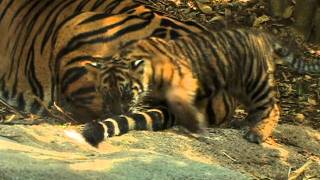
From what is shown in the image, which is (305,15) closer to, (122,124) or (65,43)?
(65,43)

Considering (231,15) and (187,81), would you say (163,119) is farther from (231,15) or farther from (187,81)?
(231,15)

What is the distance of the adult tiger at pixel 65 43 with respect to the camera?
5.06 metres

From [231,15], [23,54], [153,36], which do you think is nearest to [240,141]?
[153,36]

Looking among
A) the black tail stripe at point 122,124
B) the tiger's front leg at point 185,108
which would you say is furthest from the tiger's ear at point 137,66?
the black tail stripe at point 122,124

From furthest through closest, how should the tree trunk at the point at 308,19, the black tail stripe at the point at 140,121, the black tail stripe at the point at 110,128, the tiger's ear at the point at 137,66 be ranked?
1. the tree trunk at the point at 308,19
2. the tiger's ear at the point at 137,66
3. the black tail stripe at the point at 140,121
4. the black tail stripe at the point at 110,128

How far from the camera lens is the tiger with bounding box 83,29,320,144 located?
15.4 ft

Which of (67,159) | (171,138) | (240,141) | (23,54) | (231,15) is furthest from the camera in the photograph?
(231,15)

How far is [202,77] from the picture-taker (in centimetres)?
493

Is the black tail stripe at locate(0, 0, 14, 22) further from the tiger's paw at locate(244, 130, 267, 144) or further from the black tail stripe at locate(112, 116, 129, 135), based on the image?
the tiger's paw at locate(244, 130, 267, 144)

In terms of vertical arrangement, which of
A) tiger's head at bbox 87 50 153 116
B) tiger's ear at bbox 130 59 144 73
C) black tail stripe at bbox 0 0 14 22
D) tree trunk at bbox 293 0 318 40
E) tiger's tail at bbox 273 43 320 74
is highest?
tree trunk at bbox 293 0 318 40

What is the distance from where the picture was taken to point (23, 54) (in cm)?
570

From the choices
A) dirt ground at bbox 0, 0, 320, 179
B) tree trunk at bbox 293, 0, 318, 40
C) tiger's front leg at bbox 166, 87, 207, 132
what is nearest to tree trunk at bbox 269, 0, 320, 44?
tree trunk at bbox 293, 0, 318, 40

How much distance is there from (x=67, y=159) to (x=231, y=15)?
557cm

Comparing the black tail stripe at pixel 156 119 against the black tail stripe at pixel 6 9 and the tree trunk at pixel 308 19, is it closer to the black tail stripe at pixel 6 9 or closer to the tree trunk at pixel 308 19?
the black tail stripe at pixel 6 9
